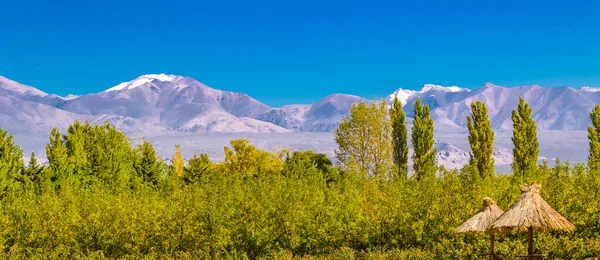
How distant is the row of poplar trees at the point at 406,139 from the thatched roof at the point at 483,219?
124 ft

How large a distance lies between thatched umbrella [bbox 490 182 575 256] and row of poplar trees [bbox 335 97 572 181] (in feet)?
129

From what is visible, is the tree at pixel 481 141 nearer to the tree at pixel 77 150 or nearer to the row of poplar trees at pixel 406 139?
the row of poplar trees at pixel 406 139

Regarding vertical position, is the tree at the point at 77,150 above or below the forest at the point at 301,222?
above

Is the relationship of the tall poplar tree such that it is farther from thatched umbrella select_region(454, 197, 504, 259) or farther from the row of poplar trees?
thatched umbrella select_region(454, 197, 504, 259)

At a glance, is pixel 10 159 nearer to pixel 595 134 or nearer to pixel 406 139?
pixel 406 139

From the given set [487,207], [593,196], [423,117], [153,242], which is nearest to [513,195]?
[593,196]

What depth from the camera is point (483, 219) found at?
23688mm

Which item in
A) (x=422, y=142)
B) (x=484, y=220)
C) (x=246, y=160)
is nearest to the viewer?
(x=484, y=220)

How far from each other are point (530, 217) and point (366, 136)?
47.3 m

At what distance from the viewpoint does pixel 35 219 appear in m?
28.5

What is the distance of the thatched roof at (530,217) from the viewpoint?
2159 centimetres

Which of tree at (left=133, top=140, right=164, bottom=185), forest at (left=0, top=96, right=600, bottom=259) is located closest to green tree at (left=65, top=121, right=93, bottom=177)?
tree at (left=133, top=140, right=164, bottom=185)

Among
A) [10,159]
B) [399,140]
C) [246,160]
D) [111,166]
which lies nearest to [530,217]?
[10,159]

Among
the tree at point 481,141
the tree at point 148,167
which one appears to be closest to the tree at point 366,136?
the tree at point 481,141
